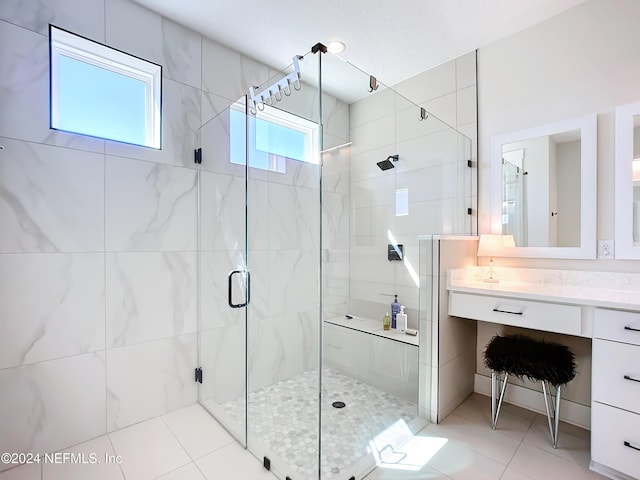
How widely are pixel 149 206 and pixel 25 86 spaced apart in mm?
836

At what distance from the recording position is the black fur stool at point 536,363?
1739mm

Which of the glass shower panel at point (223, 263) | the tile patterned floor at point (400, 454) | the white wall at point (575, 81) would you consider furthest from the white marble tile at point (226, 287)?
the white wall at point (575, 81)

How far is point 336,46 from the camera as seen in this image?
2434mm

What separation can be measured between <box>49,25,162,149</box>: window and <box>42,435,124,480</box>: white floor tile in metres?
1.80

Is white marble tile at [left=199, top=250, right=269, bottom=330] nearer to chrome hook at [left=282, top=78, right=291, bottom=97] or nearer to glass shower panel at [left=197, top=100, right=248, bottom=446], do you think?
glass shower panel at [left=197, top=100, right=248, bottom=446]

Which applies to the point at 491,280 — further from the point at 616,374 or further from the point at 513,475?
the point at 513,475

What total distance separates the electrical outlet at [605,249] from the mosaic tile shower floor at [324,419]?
1.53 metres

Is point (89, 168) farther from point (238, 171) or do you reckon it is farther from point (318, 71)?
point (318, 71)

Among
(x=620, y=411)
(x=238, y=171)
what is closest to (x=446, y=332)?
(x=620, y=411)

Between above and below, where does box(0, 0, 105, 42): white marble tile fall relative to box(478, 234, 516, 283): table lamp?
above

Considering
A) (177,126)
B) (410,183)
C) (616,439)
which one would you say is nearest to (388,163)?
(410,183)

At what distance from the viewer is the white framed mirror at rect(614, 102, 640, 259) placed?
5.95 feet

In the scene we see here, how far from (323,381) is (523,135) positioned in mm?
2239

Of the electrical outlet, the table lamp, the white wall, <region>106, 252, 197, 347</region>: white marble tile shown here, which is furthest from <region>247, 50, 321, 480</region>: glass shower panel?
the electrical outlet
